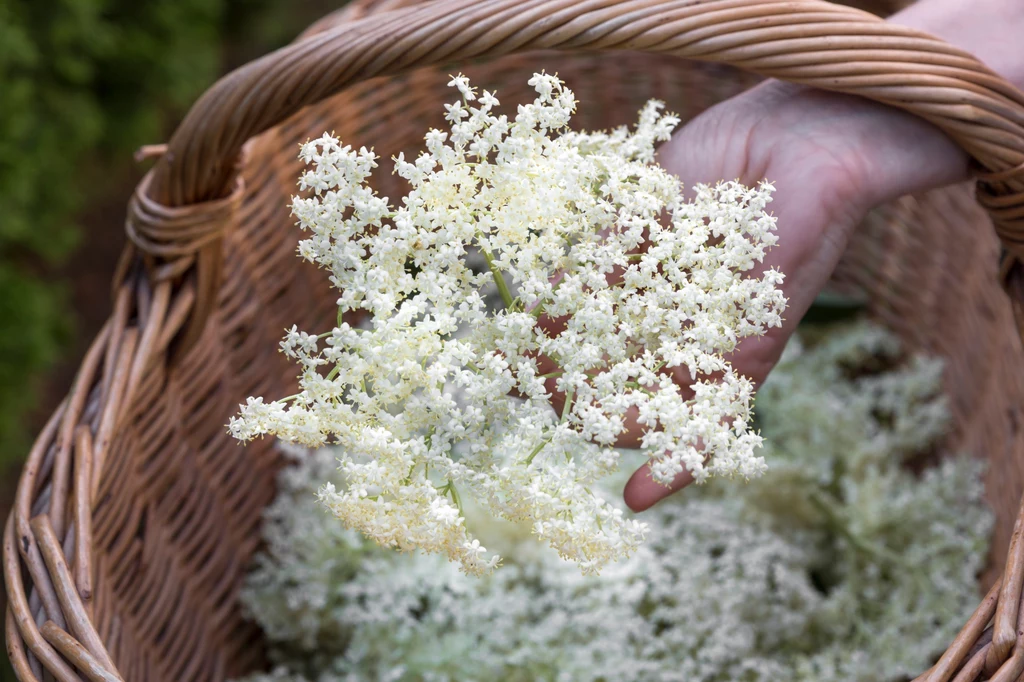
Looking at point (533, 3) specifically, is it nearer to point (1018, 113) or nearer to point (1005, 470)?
point (1018, 113)

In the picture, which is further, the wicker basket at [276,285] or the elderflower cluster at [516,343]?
the wicker basket at [276,285]

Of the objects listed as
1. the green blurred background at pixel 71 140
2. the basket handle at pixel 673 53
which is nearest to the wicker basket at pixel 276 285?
the basket handle at pixel 673 53

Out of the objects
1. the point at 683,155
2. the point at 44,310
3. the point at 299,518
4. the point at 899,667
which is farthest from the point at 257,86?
the point at 44,310

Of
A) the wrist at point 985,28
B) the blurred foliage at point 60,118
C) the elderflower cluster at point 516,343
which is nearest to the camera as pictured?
the elderflower cluster at point 516,343

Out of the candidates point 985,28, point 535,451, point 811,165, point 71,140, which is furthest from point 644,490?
point 71,140

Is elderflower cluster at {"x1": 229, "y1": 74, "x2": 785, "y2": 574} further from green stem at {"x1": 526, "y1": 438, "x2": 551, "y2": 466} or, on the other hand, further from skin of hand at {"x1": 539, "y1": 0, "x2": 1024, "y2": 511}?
skin of hand at {"x1": 539, "y1": 0, "x2": 1024, "y2": 511}

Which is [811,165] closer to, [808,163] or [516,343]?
[808,163]

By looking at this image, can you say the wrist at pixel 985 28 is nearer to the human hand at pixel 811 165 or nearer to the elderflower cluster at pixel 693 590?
the human hand at pixel 811 165
